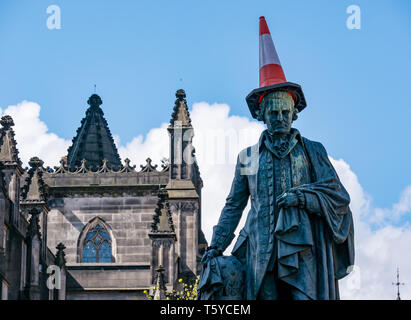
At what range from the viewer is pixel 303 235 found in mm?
9820

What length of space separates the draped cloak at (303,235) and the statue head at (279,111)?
0.24 m

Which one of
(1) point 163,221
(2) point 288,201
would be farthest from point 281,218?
(1) point 163,221

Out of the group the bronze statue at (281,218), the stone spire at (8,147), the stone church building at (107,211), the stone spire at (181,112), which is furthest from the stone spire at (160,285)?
the bronze statue at (281,218)

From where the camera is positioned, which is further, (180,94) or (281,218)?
(180,94)

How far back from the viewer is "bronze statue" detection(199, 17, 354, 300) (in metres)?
9.82

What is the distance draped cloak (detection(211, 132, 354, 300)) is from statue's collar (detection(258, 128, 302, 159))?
0.26 feet

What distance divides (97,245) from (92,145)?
6.20 m

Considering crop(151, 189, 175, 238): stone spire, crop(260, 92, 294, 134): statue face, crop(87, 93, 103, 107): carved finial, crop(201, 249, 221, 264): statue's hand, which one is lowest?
crop(201, 249, 221, 264): statue's hand

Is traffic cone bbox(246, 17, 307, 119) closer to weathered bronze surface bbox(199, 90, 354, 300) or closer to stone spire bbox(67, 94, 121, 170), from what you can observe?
weathered bronze surface bbox(199, 90, 354, 300)

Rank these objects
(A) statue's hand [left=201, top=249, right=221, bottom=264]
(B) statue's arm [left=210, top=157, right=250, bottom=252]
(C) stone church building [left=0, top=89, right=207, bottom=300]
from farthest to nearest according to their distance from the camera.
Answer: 1. (C) stone church building [left=0, top=89, right=207, bottom=300]
2. (B) statue's arm [left=210, top=157, right=250, bottom=252]
3. (A) statue's hand [left=201, top=249, right=221, bottom=264]

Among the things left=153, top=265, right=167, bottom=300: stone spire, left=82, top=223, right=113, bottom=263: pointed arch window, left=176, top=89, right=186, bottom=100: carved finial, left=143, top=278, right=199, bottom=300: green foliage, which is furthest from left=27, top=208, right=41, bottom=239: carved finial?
left=176, top=89, right=186, bottom=100: carved finial

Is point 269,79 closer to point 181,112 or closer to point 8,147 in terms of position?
point 8,147
